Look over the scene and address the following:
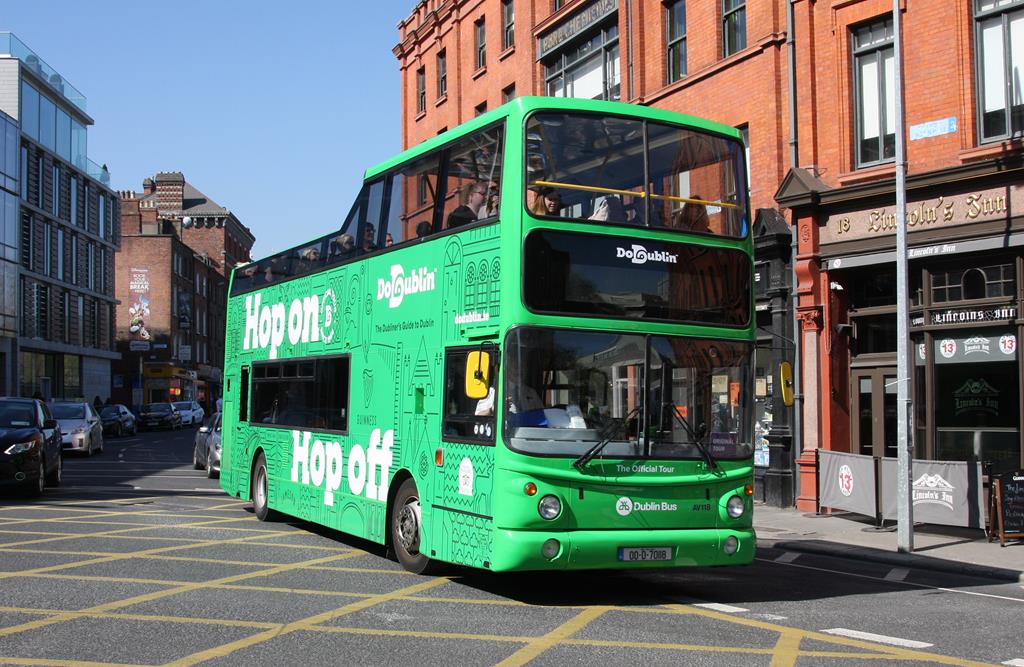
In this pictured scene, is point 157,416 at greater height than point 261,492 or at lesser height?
greater

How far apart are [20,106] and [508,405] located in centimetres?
5281

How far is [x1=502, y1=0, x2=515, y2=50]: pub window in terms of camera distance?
30.9m

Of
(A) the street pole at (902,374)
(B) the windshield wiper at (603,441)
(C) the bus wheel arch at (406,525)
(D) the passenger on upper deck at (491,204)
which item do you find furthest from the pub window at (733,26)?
(B) the windshield wiper at (603,441)

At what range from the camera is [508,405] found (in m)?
9.00

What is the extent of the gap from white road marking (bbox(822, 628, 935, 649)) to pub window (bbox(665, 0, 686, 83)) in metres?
16.5

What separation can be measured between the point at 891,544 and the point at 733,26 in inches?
440

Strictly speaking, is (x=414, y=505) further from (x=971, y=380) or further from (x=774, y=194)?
(x=774, y=194)

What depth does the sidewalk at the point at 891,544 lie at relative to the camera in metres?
12.5

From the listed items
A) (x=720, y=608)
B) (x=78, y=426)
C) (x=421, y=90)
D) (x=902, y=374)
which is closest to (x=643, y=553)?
(x=720, y=608)

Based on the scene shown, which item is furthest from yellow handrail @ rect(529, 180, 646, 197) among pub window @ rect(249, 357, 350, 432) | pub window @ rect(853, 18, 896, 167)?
pub window @ rect(853, 18, 896, 167)

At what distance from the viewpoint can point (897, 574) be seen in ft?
40.0

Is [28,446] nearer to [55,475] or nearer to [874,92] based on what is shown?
[55,475]

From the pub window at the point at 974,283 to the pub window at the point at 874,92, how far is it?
2.31 meters

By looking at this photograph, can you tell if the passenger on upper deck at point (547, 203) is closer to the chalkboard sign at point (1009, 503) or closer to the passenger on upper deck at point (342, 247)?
the passenger on upper deck at point (342, 247)
